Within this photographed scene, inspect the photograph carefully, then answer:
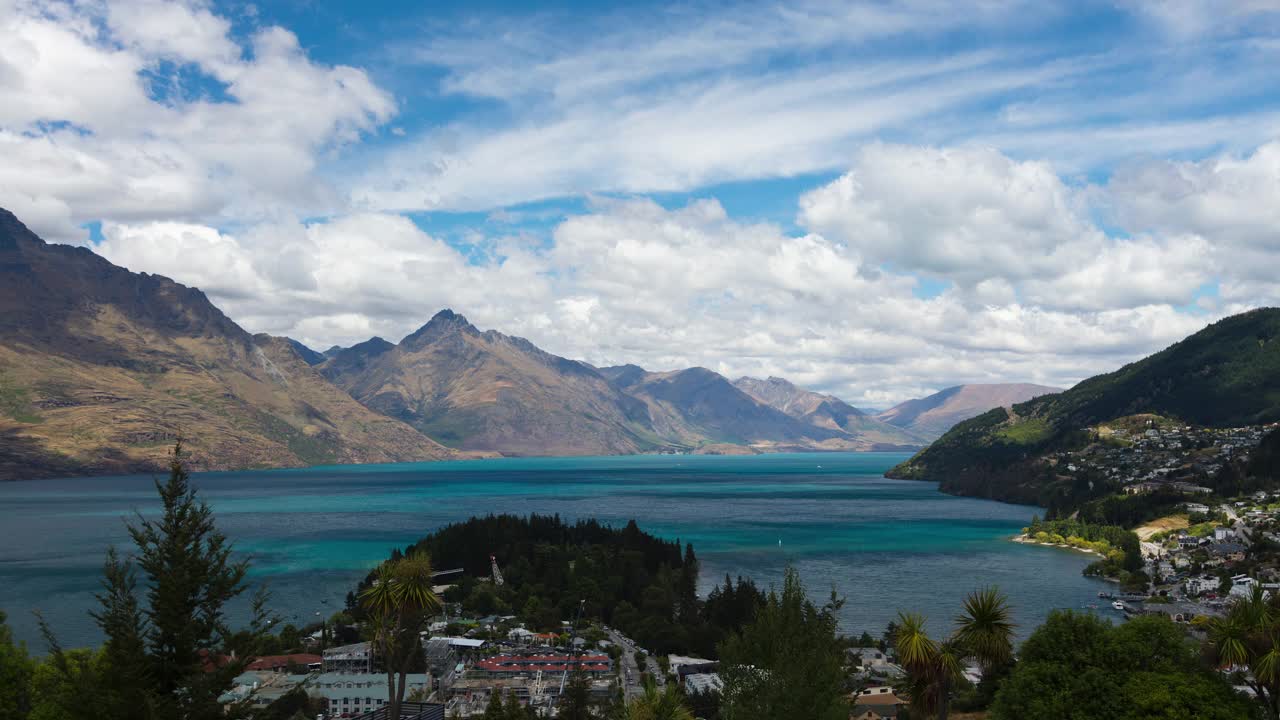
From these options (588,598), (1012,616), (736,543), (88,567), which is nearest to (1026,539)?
(736,543)

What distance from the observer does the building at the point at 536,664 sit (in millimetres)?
84125

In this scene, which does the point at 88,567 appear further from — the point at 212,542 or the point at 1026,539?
the point at 1026,539

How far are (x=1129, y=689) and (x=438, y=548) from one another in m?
130

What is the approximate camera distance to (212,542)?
87.7 feet

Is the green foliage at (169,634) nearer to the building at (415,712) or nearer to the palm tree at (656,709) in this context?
the building at (415,712)

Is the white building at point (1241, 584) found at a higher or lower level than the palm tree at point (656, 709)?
lower

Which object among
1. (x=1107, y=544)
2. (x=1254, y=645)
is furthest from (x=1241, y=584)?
(x=1254, y=645)

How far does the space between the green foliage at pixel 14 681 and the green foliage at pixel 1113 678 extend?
1902 inches

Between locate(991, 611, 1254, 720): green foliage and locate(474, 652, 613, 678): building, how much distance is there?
50909mm

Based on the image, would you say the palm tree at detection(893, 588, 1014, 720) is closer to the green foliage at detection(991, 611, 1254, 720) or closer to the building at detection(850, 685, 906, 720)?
the green foliage at detection(991, 611, 1254, 720)

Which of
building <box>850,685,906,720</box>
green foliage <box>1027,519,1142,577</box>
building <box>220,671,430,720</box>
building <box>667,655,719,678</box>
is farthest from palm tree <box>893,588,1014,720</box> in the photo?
green foliage <box>1027,519,1142,577</box>

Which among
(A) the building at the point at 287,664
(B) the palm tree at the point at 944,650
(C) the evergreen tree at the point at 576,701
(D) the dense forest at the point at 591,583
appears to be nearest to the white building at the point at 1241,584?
(D) the dense forest at the point at 591,583

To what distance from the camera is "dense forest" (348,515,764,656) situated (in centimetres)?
10538

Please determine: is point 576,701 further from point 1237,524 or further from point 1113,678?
point 1237,524
